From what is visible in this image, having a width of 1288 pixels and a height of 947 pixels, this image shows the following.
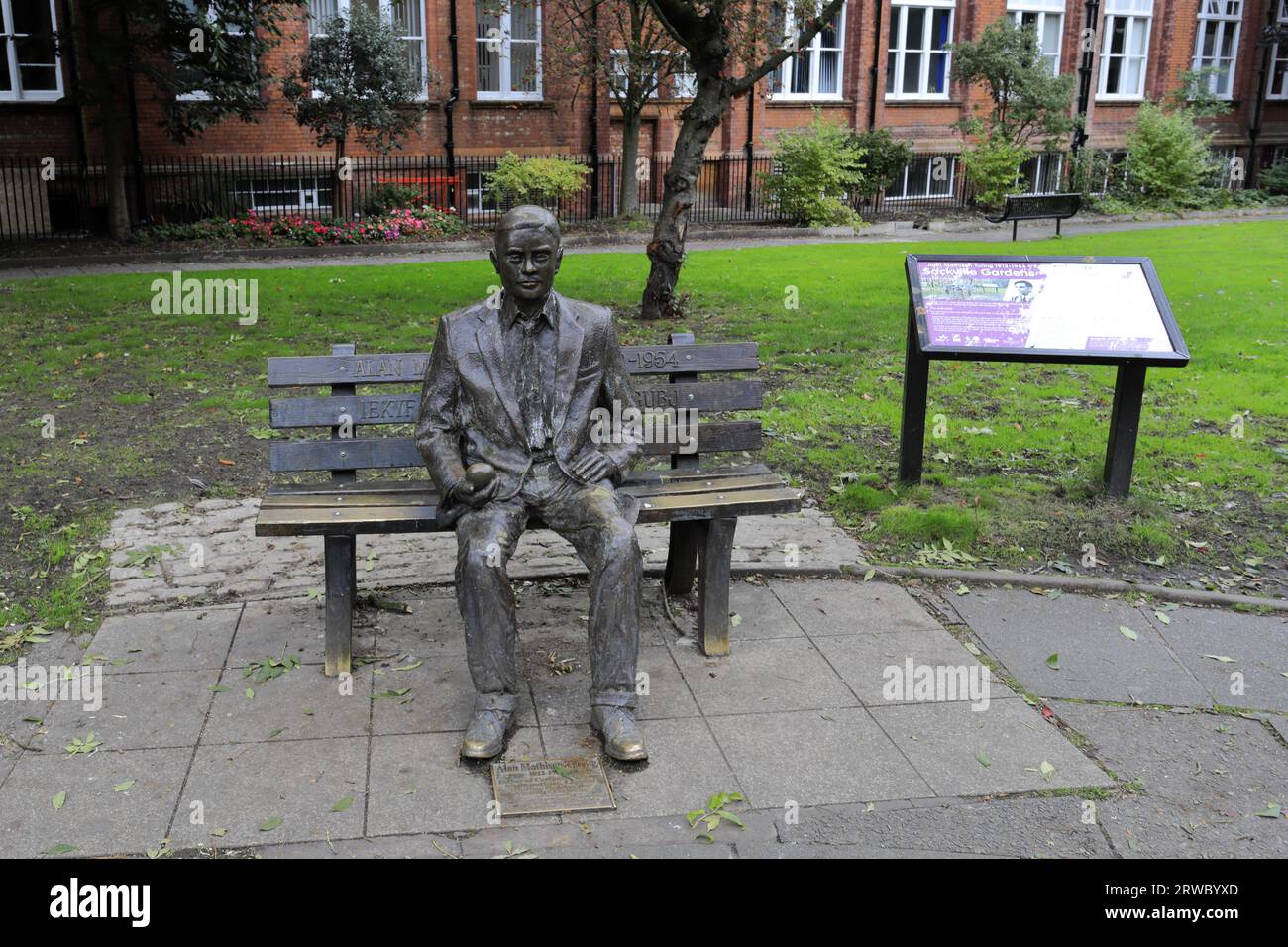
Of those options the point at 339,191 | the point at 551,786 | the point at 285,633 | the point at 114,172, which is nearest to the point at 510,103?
the point at 339,191

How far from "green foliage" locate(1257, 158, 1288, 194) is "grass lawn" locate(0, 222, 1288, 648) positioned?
16430mm

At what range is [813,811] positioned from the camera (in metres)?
4.09

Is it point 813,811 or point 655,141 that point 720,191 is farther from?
point 813,811

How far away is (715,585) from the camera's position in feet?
17.3

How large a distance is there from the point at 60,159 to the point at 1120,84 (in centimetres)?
2579

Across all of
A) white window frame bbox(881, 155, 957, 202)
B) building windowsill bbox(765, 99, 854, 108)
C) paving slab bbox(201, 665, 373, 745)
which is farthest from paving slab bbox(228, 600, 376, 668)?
white window frame bbox(881, 155, 957, 202)

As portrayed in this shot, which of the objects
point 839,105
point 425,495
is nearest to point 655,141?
point 839,105

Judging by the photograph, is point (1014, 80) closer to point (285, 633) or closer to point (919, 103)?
point (919, 103)

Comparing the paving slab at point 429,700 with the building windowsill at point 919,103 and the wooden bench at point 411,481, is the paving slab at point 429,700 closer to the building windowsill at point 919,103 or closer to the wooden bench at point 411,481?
the wooden bench at point 411,481

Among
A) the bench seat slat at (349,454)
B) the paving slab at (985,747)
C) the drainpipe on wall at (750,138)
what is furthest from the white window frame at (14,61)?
the paving slab at (985,747)

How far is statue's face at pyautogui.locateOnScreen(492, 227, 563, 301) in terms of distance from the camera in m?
4.69

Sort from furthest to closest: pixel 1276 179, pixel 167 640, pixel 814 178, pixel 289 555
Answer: pixel 1276 179 < pixel 814 178 < pixel 289 555 < pixel 167 640

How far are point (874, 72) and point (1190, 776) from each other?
2646 centimetres

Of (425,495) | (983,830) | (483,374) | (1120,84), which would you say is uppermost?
(1120,84)
